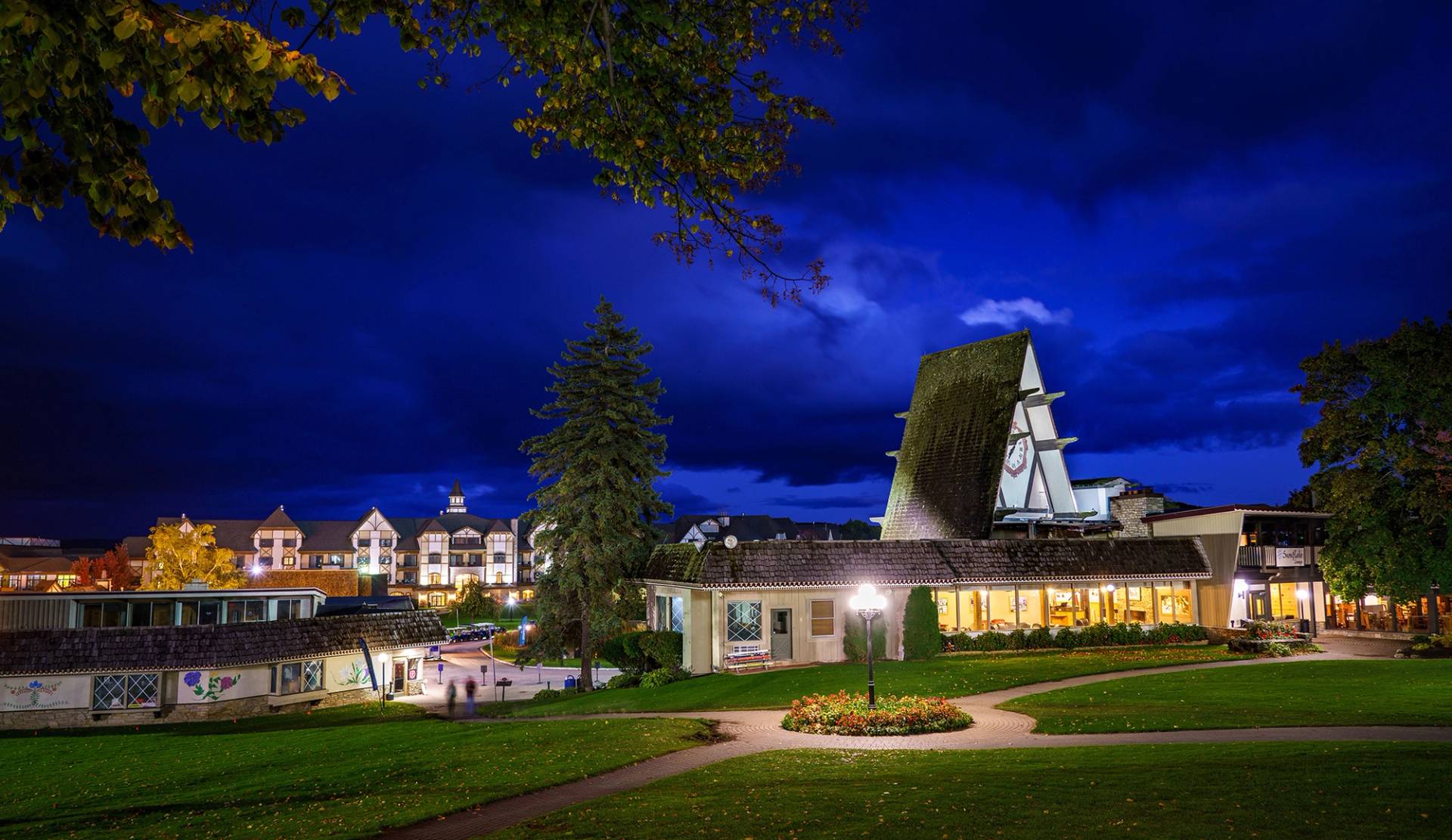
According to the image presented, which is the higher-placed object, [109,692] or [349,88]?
[349,88]

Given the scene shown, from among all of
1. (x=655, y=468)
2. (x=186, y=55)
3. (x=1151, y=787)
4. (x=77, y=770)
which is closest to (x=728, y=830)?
(x=1151, y=787)

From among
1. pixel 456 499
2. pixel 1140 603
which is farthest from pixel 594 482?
pixel 456 499

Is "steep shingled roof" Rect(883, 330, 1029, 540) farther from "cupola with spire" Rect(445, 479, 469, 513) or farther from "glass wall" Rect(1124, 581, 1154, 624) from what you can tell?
"cupola with spire" Rect(445, 479, 469, 513)

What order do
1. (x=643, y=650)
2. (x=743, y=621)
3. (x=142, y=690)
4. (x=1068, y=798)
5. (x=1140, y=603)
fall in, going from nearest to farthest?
(x=1068, y=798) → (x=743, y=621) → (x=142, y=690) → (x=643, y=650) → (x=1140, y=603)

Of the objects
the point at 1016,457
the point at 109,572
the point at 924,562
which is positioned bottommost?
the point at 109,572

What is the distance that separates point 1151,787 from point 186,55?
12228mm

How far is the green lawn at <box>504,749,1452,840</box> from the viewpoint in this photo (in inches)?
373

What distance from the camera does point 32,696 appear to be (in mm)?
30531

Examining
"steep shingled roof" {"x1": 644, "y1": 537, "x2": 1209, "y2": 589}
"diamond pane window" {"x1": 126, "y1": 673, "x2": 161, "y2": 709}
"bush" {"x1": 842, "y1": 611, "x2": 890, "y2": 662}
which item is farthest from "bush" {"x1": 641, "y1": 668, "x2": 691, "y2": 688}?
"diamond pane window" {"x1": 126, "y1": 673, "x2": 161, "y2": 709}

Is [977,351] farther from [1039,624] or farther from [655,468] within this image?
[655,468]

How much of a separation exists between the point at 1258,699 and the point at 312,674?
31.9 m

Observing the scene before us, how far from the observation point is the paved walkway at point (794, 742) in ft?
39.7

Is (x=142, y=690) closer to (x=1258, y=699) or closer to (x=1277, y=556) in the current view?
(x=1258, y=699)

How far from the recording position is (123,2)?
4.46 meters
